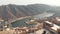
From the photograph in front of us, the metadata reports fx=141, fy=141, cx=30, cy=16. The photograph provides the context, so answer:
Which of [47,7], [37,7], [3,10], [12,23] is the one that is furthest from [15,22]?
[47,7]

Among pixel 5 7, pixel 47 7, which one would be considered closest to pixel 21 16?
pixel 5 7

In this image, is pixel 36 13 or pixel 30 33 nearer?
pixel 30 33

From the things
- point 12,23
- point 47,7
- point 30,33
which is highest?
point 47,7

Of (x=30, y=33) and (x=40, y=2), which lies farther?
(x=40, y=2)

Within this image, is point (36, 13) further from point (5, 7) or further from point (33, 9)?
point (5, 7)

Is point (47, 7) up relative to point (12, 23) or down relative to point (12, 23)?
up

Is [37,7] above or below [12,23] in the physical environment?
above

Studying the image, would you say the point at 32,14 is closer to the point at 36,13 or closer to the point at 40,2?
the point at 36,13
